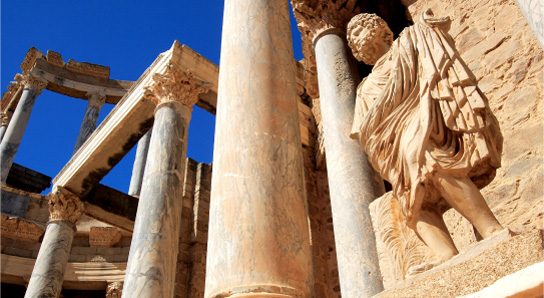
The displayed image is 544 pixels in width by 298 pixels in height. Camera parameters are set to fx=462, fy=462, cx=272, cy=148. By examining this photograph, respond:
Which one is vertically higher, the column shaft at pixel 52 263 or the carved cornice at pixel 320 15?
the carved cornice at pixel 320 15

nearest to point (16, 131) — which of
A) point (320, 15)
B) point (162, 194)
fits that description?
point (162, 194)

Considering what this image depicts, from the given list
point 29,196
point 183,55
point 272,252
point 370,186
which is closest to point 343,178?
point 370,186

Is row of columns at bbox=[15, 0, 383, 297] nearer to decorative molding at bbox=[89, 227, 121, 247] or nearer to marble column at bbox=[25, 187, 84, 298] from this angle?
marble column at bbox=[25, 187, 84, 298]

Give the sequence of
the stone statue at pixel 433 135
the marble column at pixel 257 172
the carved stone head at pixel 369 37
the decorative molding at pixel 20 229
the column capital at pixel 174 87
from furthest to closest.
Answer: the decorative molding at pixel 20 229 < the column capital at pixel 174 87 < the carved stone head at pixel 369 37 < the stone statue at pixel 433 135 < the marble column at pixel 257 172

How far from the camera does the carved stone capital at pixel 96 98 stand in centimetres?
1948

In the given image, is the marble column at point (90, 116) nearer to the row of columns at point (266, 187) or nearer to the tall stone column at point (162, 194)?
the tall stone column at point (162, 194)

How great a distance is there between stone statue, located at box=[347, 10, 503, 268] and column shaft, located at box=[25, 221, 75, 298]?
849cm

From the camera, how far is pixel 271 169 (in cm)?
322

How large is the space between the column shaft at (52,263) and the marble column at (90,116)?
8104 mm

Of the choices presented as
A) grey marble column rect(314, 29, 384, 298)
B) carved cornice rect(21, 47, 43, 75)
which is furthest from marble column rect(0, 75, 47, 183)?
grey marble column rect(314, 29, 384, 298)

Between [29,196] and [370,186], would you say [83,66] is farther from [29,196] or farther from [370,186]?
[370,186]

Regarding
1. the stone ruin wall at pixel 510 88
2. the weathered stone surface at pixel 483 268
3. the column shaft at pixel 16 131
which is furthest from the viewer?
the column shaft at pixel 16 131

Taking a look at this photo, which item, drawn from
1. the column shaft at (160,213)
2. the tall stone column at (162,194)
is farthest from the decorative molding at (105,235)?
the column shaft at (160,213)

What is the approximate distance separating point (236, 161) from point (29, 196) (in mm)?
13407
